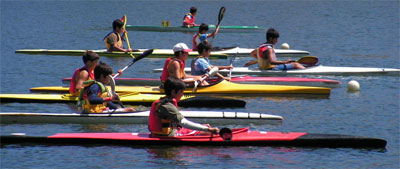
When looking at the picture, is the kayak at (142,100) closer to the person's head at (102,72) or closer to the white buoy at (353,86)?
the person's head at (102,72)

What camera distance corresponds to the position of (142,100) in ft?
56.4

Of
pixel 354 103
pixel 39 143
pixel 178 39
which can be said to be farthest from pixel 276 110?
pixel 178 39

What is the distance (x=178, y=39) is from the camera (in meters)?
38.9

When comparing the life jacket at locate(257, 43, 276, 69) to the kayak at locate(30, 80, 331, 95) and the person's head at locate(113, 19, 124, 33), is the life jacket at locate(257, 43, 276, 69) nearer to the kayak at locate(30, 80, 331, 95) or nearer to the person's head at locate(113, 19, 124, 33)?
the kayak at locate(30, 80, 331, 95)

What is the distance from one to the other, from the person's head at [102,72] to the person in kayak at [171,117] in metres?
1.70

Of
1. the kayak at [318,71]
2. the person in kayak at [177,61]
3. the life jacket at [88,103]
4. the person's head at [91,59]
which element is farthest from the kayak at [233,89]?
the life jacket at [88,103]

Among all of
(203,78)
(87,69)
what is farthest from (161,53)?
(87,69)

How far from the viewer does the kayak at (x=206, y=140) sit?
511 inches

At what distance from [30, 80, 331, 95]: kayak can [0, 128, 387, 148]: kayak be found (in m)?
5.18

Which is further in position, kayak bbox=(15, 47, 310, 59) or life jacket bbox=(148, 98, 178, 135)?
kayak bbox=(15, 47, 310, 59)

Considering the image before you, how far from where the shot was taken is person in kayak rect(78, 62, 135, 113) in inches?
560

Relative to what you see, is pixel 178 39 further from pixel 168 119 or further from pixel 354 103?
pixel 168 119

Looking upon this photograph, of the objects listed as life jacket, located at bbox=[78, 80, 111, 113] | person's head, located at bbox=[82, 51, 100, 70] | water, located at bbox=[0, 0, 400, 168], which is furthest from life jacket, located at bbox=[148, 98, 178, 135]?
person's head, located at bbox=[82, 51, 100, 70]

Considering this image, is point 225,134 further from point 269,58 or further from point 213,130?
point 269,58
